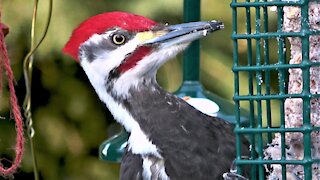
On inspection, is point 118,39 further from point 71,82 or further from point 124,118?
point 71,82

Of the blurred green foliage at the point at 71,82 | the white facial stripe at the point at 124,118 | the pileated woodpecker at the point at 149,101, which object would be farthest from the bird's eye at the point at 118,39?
the blurred green foliage at the point at 71,82

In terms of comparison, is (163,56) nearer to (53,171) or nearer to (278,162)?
(278,162)

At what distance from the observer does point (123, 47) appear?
124 inches

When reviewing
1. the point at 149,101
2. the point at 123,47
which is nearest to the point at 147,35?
the point at 123,47

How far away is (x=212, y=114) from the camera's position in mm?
3225

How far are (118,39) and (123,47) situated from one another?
0.03m

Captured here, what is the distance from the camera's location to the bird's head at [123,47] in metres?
3.04

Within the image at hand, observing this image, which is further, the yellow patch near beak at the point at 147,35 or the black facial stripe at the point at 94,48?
the black facial stripe at the point at 94,48

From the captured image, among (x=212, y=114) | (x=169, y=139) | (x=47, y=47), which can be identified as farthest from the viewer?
(x=47, y=47)

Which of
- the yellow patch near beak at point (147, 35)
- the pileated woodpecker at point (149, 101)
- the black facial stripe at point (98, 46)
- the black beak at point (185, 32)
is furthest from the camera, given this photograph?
the black facial stripe at point (98, 46)

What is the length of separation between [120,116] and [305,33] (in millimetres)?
944

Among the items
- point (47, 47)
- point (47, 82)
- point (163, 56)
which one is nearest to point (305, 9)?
point (163, 56)

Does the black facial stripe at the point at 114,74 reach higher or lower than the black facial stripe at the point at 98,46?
lower

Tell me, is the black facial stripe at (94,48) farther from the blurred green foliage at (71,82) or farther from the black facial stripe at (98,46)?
the blurred green foliage at (71,82)
